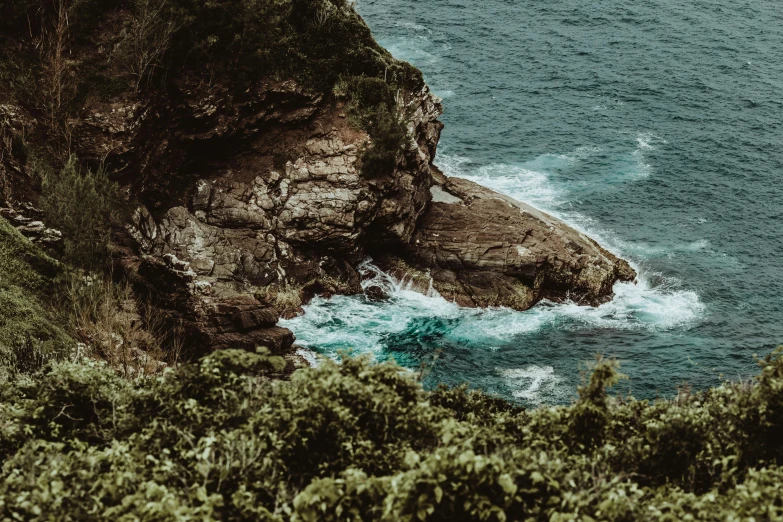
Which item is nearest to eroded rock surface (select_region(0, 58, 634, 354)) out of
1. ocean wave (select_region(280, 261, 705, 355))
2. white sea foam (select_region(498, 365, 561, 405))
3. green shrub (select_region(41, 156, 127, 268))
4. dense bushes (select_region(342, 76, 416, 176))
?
dense bushes (select_region(342, 76, 416, 176))

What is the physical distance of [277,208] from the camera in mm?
53750

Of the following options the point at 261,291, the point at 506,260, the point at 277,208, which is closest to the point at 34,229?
the point at 261,291

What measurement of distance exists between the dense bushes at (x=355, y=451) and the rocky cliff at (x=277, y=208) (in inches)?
852

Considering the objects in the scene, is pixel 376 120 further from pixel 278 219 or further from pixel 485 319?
pixel 485 319

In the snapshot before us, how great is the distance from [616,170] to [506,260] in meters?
24.2

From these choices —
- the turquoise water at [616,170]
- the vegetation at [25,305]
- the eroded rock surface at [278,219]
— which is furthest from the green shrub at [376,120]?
the vegetation at [25,305]

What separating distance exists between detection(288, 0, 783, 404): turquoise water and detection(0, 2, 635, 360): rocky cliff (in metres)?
2.88

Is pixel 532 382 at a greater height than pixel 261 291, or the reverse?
pixel 261 291

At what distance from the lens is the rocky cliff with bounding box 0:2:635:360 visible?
45438mm

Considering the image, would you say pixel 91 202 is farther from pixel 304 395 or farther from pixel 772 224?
pixel 772 224

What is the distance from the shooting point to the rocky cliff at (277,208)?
149ft

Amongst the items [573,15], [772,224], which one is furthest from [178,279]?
[573,15]

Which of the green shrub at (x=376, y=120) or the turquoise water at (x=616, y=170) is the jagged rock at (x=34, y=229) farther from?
the green shrub at (x=376, y=120)

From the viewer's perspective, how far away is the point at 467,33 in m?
99.7
